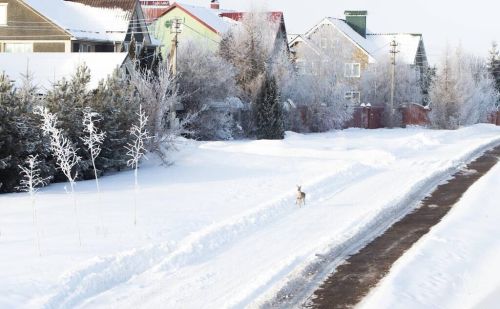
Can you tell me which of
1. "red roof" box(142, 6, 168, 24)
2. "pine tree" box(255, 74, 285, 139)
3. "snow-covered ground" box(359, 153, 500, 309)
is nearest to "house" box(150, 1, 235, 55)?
"red roof" box(142, 6, 168, 24)

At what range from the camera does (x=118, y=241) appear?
1158 cm

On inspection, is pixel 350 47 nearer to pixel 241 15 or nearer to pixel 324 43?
pixel 324 43

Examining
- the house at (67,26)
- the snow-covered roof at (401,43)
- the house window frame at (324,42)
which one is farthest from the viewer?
the snow-covered roof at (401,43)

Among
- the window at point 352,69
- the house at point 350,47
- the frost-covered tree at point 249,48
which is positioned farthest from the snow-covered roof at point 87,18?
the window at point 352,69

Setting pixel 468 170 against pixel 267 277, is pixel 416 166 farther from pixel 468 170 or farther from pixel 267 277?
pixel 267 277

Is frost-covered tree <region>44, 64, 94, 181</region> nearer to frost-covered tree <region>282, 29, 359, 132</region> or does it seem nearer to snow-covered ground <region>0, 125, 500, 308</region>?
snow-covered ground <region>0, 125, 500, 308</region>

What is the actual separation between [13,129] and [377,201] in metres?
9.49

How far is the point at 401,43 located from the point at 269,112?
3744cm

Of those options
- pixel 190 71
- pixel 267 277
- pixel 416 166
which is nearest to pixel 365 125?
pixel 190 71

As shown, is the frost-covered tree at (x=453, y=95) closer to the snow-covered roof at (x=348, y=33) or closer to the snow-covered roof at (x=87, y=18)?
the snow-covered roof at (x=348, y=33)

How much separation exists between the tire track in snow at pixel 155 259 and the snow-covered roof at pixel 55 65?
1921cm

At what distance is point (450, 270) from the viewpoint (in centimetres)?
1018

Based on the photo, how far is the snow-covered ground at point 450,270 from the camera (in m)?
8.68

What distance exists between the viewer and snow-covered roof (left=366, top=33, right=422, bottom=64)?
2878 inches
